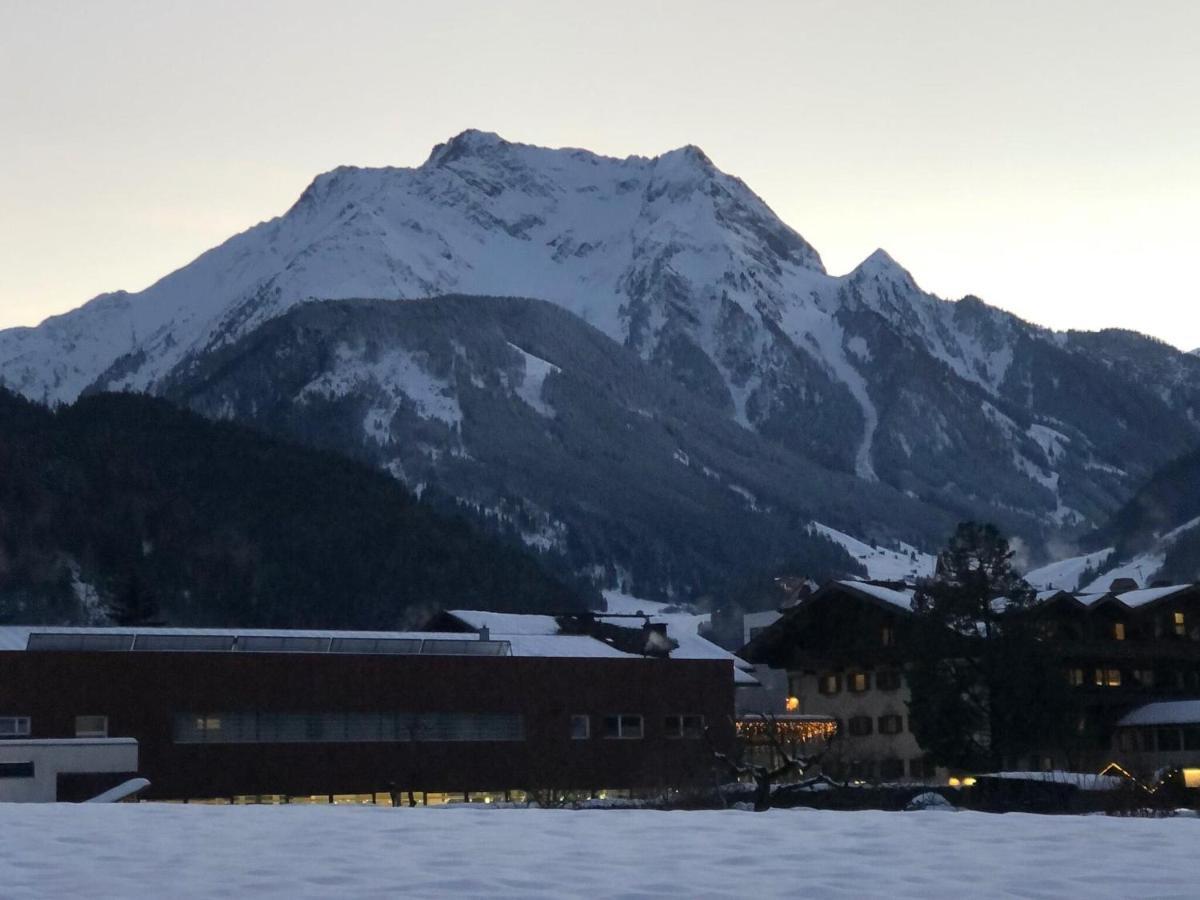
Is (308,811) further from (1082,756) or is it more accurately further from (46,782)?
(1082,756)

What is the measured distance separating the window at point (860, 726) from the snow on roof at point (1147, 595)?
1541 cm

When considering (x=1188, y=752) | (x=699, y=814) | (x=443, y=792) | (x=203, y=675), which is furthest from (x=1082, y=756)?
(x=699, y=814)

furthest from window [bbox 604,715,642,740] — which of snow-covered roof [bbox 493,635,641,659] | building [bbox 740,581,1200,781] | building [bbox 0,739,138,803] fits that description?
building [bbox 0,739,138,803]

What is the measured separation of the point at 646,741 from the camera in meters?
85.0

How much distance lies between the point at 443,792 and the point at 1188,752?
3972 cm

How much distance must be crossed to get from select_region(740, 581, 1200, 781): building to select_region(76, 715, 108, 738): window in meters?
37.0

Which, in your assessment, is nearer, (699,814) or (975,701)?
(699,814)

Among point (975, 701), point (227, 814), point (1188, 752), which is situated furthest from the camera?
point (1188, 752)

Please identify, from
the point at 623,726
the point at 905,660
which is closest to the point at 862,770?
the point at 905,660

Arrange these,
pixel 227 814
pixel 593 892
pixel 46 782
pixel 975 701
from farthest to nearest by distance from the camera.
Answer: pixel 975 701
pixel 46 782
pixel 227 814
pixel 593 892

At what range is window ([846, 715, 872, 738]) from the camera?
96625mm

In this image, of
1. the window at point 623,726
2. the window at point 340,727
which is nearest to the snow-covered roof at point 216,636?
the window at point 340,727

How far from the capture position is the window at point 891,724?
94.6 m

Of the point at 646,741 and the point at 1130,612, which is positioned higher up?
the point at 1130,612
